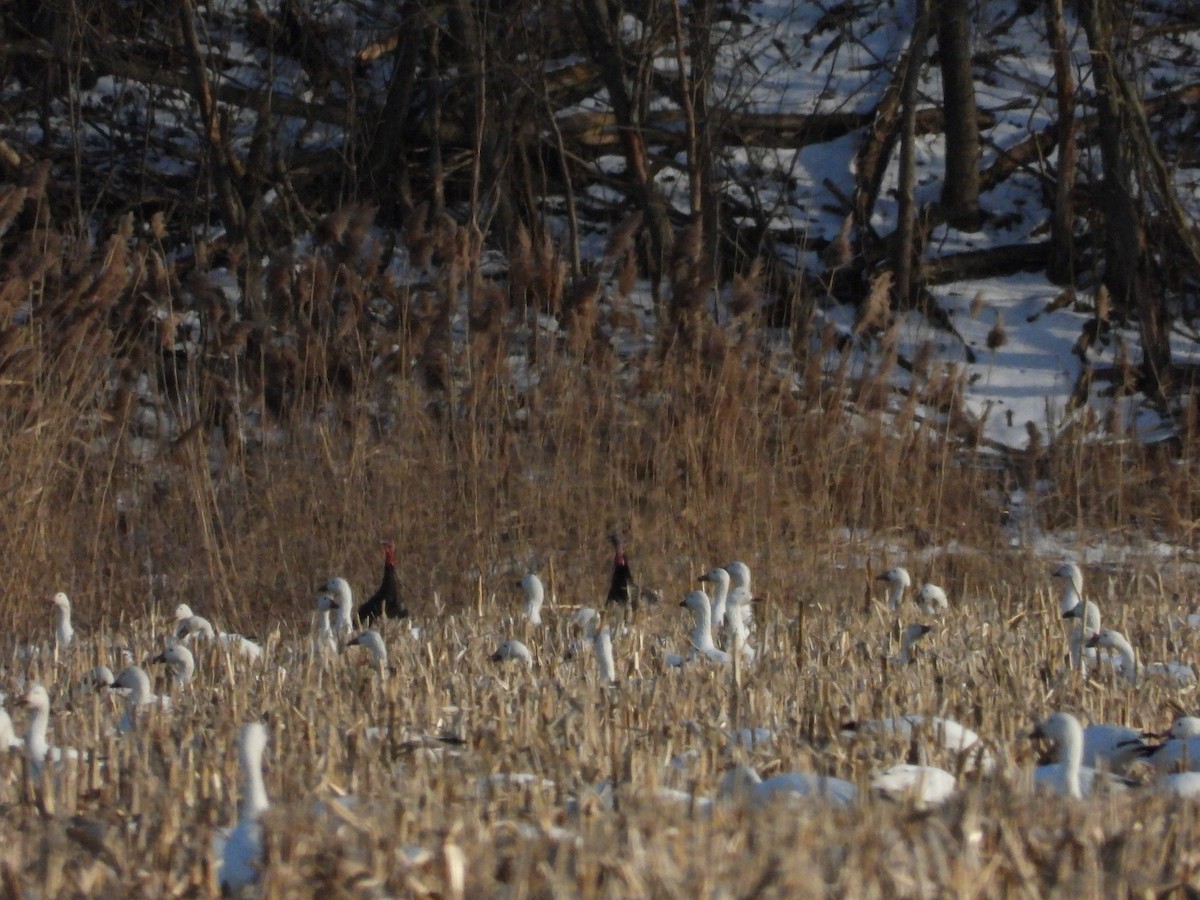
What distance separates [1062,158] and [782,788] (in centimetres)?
1182

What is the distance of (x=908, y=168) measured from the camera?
1317cm

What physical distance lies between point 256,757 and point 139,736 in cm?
106

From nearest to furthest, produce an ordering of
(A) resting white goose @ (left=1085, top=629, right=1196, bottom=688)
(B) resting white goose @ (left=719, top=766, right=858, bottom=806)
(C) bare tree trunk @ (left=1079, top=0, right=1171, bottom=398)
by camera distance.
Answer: (B) resting white goose @ (left=719, top=766, right=858, bottom=806)
(A) resting white goose @ (left=1085, top=629, right=1196, bottom=688)
(C) bare tree trunk @ (left=1079, top=0, right=1171, bottom=398)

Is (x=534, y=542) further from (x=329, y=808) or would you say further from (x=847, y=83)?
(x=847, y=83)

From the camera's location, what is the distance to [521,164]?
47.2ft

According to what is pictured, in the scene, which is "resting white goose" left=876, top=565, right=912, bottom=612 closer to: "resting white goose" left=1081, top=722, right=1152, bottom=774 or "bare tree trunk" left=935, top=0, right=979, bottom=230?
"resting white goose" left=1081, top=722, right=1152, bottom=774

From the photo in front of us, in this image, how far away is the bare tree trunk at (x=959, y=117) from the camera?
13.9 meters

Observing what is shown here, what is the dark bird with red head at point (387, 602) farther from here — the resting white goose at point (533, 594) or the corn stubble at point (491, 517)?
the resting white goose at point (533, 594)

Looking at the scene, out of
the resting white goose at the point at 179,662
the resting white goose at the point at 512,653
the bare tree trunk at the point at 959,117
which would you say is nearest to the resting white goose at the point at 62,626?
the resting white goose at the point at 179,662

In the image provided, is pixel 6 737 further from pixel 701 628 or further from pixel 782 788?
pixel 701 628

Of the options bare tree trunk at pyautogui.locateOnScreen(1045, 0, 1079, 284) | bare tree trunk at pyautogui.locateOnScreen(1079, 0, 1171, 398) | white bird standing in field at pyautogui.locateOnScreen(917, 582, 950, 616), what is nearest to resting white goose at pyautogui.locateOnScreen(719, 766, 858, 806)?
white bird standing in field at pyautogui.locateOnScreen(917, 582, 950, 616)

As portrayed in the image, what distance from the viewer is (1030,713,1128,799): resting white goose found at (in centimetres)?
322

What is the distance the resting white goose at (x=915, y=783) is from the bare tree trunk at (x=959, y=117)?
35.7ft

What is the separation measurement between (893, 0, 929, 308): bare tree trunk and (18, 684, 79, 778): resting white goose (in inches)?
366
